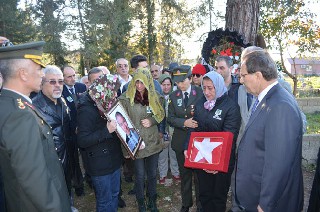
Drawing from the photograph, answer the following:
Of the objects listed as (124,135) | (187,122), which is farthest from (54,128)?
(187,122)

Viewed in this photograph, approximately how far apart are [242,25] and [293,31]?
8.47 metres

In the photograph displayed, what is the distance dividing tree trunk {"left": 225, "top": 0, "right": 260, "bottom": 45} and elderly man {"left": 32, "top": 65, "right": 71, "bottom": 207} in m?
3.65

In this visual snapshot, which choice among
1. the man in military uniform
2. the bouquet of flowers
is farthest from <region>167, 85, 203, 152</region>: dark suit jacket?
the man in military uniform

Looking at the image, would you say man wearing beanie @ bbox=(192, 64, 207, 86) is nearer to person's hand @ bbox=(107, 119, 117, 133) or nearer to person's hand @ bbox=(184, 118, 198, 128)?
A: person's hand @ bbox=(184, 118, 198, 128)

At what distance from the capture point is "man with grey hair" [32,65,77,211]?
3.25m

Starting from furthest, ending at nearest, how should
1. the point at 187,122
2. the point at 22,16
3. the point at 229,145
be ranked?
1. the point at 22,16
2. the point at 187,122
3. the point at 229,145

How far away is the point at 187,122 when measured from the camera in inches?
146

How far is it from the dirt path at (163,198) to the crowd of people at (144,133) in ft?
0.54

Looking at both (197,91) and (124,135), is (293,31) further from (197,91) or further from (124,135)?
(124,135)

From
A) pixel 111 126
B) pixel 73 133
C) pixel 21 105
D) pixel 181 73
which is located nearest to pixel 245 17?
pixel 181 73

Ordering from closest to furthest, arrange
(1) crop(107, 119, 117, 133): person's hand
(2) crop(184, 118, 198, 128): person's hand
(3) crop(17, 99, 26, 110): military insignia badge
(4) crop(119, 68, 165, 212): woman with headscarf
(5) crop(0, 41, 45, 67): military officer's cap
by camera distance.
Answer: (3) crop(17, 99, 26, 110): military insignia badge, (5) crop(0, 41, 45, 67): military officer's cap, (1) crop(107, 119, 117, 133): person's hand, (2) crop(184, 118, 198, 128): person's hand, (4) crop(119, 68, 165, 212): woman with headscarf

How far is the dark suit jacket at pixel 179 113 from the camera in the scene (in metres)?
4.04

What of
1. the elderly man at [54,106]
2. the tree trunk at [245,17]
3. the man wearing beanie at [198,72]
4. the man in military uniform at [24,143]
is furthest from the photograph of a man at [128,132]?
the tree trunk at [245,17]

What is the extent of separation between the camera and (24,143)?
1797 mm
